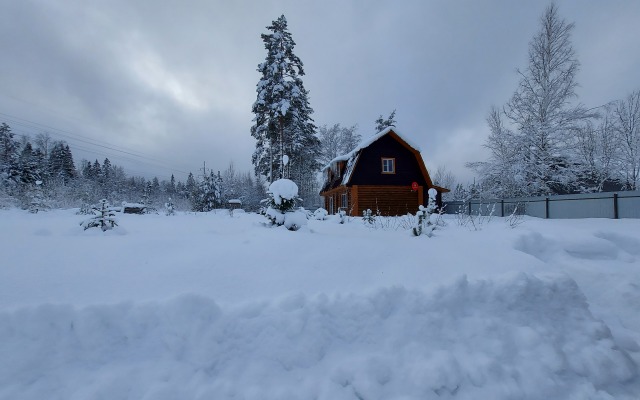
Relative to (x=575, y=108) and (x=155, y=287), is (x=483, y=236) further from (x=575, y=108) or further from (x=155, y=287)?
(x=575, y=108)

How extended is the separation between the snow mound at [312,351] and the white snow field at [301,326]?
10mm

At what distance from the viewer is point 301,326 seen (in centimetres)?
266

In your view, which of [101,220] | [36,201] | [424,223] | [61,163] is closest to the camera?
[101,220]

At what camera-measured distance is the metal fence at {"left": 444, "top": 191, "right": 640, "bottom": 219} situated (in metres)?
10.4

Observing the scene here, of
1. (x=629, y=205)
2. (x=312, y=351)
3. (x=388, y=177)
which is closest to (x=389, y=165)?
(x=388, y=177)

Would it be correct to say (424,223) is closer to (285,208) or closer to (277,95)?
(285,208)

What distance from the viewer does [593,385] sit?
8.74 ft

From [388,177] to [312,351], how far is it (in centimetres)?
1623

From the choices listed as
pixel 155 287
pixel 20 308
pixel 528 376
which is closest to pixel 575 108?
pixel 528 376

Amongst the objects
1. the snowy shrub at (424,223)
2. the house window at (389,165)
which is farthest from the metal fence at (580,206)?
the house window at (389,165)

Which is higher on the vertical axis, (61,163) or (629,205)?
(61,163)

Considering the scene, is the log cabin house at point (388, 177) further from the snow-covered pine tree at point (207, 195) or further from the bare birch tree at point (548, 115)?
the snow-covered pine tree at point (207, 195)

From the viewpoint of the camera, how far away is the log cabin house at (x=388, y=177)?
695 inches

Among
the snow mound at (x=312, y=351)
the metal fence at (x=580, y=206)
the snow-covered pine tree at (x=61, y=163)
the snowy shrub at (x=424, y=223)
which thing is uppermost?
the snow-covered pine tree at (x=61, y=163)
